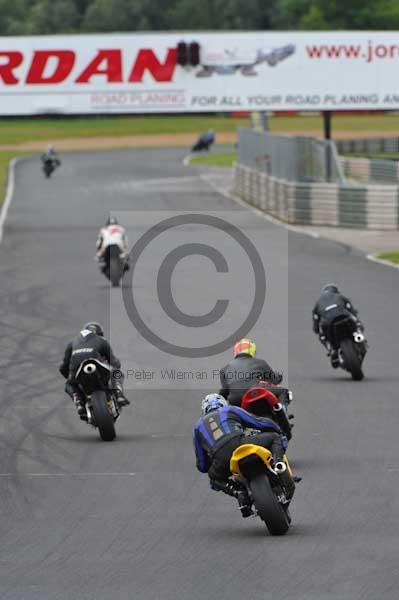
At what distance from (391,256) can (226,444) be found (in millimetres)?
21729

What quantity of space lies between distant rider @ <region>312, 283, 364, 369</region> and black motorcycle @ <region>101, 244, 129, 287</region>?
979cm

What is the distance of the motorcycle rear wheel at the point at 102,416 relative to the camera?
14133mm

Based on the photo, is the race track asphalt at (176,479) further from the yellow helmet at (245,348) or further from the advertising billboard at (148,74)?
the advertising billboard at (148,74)

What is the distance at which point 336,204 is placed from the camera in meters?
38.3

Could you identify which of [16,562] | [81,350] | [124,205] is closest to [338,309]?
[81,350]

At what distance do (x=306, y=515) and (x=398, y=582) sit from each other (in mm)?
2177

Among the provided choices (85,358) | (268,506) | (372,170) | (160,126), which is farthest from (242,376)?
(160,126)

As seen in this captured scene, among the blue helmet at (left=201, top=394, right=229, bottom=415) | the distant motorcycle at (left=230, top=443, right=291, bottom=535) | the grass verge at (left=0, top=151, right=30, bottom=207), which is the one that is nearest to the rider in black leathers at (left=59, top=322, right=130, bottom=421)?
the blue helmet at (left=201, top=394, right=229, bottom=415)

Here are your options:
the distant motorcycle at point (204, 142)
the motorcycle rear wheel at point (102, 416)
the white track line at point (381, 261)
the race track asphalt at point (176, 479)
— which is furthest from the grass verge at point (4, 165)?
the motorcycle rear wheel at point (102, 416)

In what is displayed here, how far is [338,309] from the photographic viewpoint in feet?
56.4

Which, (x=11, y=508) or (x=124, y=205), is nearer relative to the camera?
(x=11, y=508)

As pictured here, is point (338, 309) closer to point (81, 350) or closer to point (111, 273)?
point (81, 350)

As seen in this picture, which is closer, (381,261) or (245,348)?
(245,348)

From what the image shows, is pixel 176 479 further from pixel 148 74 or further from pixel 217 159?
pixel 217 159
